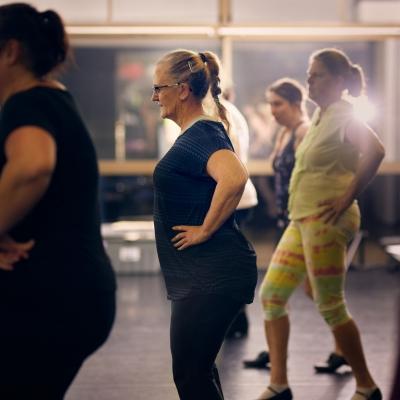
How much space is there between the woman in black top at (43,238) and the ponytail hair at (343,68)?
2.39m

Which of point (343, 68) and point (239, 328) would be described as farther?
point (239, 328)

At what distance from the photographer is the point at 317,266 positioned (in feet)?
15.5

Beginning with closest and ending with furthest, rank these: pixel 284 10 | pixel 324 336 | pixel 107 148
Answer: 1. pixel 324 336
2. pixel 284 10
3. pixel 107 148

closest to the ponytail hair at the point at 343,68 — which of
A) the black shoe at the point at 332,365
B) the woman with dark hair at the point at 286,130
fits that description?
the woman with dark hair at the point at 286,130

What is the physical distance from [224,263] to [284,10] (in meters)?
6.98

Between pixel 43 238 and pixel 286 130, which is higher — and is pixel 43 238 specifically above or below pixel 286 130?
above

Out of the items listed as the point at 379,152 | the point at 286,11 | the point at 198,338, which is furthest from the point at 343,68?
the point at 286,11

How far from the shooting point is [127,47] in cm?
1363

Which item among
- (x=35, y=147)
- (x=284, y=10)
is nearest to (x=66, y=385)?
(x=35, y=147)

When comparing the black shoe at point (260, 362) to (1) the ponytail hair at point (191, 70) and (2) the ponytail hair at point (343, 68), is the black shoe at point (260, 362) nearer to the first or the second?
(2) the ponytail hair at point (343, 68)

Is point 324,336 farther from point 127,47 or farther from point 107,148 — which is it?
point 127,47

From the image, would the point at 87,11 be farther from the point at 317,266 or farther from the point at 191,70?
the point at 191,70

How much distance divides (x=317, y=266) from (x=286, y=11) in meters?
5.74

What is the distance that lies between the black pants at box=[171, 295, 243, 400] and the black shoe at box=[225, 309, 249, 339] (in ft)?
10.9
